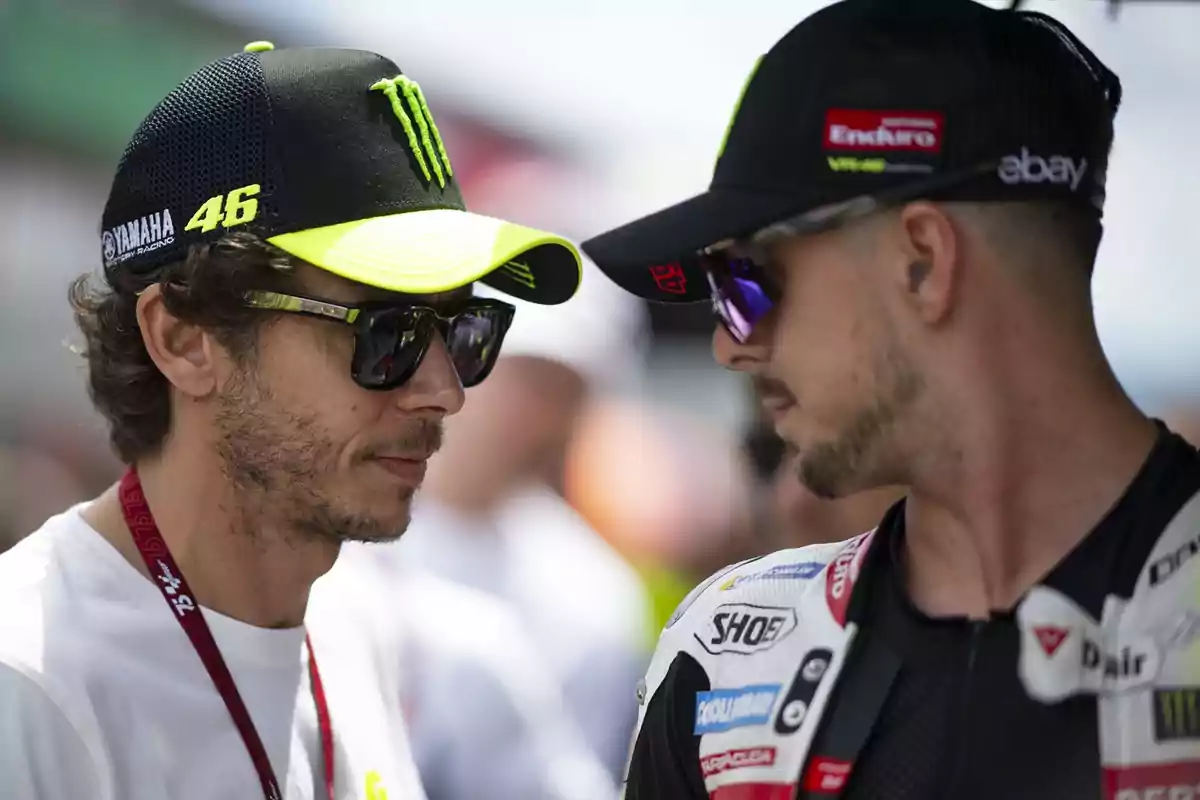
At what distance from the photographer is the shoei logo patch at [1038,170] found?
171 cm

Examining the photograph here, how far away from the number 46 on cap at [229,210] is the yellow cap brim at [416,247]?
2.7 inches

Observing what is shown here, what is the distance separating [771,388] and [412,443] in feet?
2.50

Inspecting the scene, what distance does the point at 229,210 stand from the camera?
223 centimetres

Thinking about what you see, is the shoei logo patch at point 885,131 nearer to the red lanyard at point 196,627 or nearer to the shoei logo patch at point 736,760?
the shoei logo patch at point 736,760

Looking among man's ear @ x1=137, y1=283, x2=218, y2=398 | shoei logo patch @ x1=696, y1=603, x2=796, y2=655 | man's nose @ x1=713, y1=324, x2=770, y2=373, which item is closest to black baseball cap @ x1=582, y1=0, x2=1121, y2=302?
man's nose @ x1=713, y1=324, x2=770, y2=373

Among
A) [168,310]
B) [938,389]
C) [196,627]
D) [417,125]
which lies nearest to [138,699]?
[196,627]

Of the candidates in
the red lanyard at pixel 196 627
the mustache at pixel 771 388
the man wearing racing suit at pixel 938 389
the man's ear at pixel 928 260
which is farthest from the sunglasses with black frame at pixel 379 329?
the man's ear at pixel 928 260

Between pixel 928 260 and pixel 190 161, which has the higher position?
pixel 190 161

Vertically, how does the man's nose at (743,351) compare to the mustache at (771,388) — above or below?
above

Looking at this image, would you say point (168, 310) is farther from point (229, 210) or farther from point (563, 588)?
point (563, 588)

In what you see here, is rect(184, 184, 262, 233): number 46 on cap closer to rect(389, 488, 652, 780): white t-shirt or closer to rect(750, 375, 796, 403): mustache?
rect(750, 375, 796, 403): mustache

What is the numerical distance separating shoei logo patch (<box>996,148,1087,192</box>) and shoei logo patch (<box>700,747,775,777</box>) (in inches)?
33.0

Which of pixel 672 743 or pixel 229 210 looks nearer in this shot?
pixel 672 743

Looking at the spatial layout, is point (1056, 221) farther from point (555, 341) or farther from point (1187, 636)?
point (555, 341)
